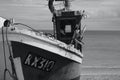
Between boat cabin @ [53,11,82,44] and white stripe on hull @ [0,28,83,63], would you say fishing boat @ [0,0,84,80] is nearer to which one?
white stripe on hull @ [0,28,83,63]

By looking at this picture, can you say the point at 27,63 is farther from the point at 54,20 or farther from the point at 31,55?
the point at 54,20

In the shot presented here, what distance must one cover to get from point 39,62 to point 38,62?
0.04 m

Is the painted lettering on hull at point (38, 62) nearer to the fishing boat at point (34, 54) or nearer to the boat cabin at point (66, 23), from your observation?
the fishing boat at point (34, 54)

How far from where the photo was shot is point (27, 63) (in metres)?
15.1

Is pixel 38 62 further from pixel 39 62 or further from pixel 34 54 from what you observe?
pixel 34 54

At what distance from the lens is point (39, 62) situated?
50.3 feet

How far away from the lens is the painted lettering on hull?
15.1 metres

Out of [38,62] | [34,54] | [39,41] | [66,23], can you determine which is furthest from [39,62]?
[66,23]

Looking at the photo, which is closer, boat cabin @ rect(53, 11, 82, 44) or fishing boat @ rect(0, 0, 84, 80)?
fishing boat @ rect(0, 0, 84, 80)

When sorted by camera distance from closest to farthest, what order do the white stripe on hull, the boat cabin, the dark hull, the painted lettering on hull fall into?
the white stripe on hull
the dark hull
the painted lettering on hull
the boat cabin

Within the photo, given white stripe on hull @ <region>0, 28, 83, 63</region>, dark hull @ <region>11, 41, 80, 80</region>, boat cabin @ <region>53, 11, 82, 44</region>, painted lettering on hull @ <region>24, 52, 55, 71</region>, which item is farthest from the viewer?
boat cabin @ <region>53, 11, 82, 44</region>

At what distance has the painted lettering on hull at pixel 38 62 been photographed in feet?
49.6

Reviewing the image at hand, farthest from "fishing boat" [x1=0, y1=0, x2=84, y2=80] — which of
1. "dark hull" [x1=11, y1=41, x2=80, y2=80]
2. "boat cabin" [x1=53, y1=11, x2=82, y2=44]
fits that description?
"boat cabin" [x1=53, y1=11, x2=82, y2=44]

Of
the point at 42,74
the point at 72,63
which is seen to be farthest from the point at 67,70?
the point at 42,74
